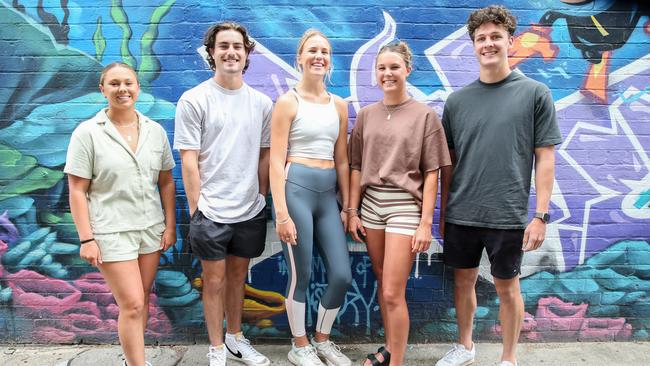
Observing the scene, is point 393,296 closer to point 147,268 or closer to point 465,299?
point 465,299

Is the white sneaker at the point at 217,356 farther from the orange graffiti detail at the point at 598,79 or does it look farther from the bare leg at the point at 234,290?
the orange graffiti detail at the point at 598,79

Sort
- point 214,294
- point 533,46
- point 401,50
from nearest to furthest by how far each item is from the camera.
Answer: point 401,50, point 214,294, point 533,46

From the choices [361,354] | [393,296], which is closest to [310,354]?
[361,354]

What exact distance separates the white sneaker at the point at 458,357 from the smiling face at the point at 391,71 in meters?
1.78

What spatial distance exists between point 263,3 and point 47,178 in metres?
1.95

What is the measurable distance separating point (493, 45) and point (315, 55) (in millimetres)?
1024

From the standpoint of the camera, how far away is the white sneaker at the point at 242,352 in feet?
10.2

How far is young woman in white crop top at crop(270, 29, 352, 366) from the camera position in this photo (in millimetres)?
2797

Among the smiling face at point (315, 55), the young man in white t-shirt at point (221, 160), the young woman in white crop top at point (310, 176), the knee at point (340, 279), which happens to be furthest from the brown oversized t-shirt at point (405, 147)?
the young man in white t-shirt at point (221, 160)

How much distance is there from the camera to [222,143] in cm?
284

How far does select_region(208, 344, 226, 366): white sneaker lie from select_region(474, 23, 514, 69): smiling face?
2395 mm

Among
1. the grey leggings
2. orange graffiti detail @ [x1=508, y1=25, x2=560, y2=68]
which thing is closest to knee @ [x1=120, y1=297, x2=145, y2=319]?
the grey leggings

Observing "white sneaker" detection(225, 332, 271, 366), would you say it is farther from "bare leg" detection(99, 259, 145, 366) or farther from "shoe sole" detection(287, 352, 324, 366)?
"bare leg" detection(99, 259, 145, 366)

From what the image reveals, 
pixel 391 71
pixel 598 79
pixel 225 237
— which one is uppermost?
pixel 391 71
